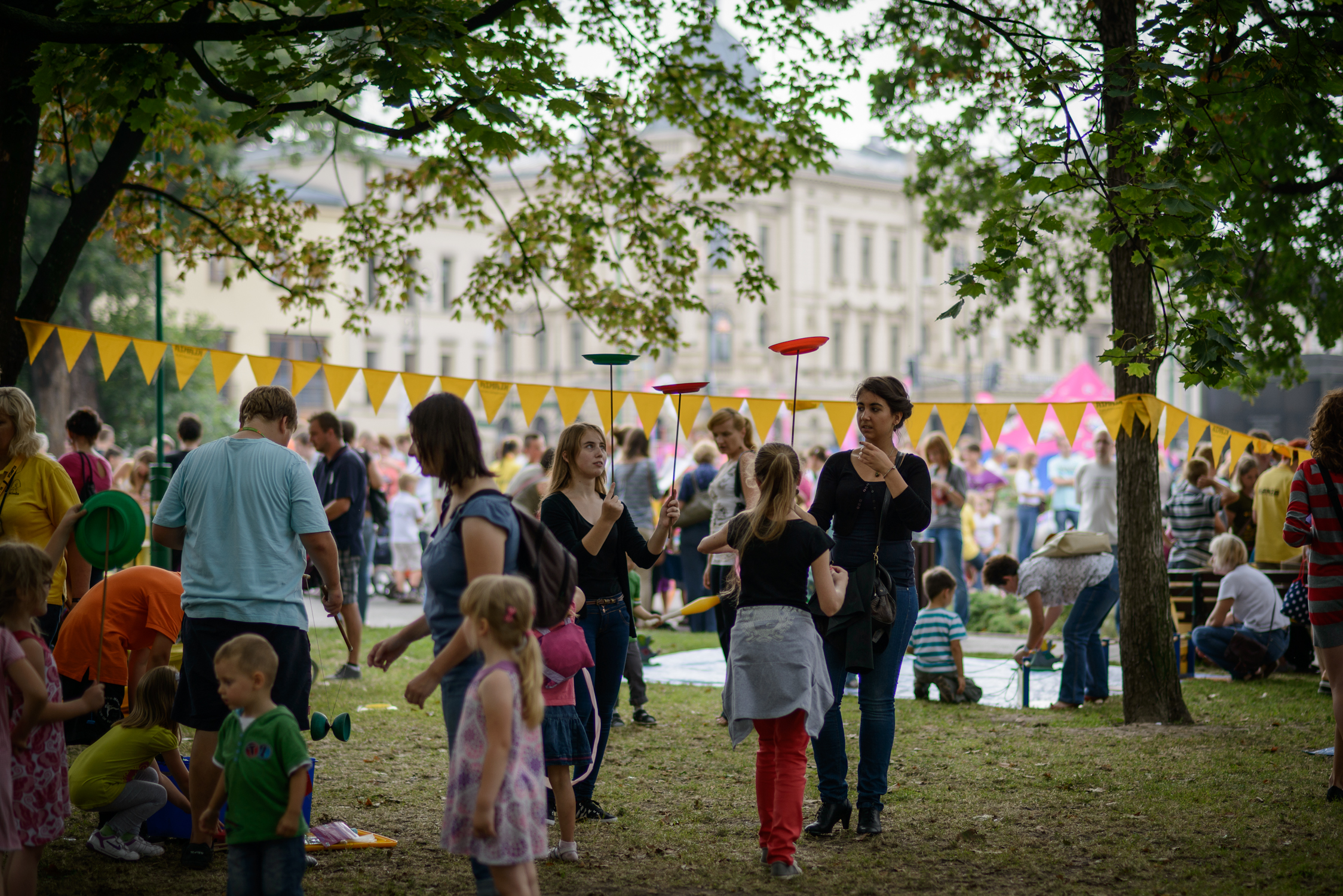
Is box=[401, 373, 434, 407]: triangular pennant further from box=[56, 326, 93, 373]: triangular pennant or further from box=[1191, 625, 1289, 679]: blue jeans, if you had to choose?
box=[1191, 625, 1289, 679]: blue jeans

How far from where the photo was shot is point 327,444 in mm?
9688

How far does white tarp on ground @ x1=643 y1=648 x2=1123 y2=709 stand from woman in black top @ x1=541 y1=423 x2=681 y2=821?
3865 millimetres

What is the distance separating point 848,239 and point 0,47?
79180 mm

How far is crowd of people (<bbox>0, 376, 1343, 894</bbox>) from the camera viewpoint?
4.00 m

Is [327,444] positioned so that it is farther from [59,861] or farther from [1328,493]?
[1328,493]

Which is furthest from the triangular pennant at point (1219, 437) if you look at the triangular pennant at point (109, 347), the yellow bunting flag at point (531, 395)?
the triangular pennant at point (109, 347)

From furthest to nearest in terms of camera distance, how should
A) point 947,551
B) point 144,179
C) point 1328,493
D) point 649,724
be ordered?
point 947,551, point 144,179, point 649,724, point 1328,493

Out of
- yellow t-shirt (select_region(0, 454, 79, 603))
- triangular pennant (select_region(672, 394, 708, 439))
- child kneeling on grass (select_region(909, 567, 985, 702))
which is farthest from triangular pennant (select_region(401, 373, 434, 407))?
yellow t-shirt (select_region(0, 454, 79, 603))

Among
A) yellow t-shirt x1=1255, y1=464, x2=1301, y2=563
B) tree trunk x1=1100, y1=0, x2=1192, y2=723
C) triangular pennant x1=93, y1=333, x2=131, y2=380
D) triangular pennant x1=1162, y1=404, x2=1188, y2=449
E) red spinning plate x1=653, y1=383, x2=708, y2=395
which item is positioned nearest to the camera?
red spinning plate x1=653, y1=383, x2=708, y2=395

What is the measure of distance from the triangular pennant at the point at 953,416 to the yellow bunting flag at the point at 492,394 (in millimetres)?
3552

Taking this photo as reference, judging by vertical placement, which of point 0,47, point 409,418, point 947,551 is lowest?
point 947,551

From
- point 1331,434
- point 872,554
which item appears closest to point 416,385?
point 872,554

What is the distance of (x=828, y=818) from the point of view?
5.77 meters

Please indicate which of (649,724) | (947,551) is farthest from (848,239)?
(649,724)
